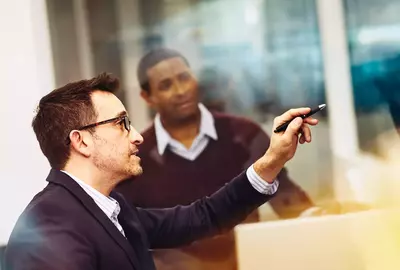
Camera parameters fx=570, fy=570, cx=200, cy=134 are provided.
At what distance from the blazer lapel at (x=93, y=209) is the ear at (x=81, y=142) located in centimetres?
5

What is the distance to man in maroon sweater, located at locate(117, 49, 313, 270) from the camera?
4.36 feet

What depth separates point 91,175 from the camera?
93 cm

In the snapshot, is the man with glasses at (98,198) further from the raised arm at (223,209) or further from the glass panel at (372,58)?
the glass panel at (372,58)

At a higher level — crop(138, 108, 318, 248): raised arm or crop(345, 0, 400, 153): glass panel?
crop(345, 0, 400, 153): glass panel

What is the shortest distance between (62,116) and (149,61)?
45cm

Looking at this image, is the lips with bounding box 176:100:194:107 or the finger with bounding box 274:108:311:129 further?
the lips with bounding box 176:100:194:107

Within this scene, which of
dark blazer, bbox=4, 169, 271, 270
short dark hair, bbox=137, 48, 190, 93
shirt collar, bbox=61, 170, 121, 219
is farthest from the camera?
short dark hair, bbox=137, 48, 190, 93

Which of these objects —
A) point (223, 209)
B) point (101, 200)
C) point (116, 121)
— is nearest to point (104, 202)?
point (101, 200)

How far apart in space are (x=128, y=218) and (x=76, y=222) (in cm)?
15

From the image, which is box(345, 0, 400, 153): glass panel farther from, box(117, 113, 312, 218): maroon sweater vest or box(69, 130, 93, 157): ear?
box(69, 130, 93, 157): ear

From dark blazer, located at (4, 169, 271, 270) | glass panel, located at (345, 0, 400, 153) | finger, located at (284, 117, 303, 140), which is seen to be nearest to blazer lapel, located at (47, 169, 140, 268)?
dark blazer, located at (4, 169, 271, 270)

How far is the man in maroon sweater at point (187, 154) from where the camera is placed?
133cm

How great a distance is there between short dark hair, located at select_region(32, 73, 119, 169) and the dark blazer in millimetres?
43

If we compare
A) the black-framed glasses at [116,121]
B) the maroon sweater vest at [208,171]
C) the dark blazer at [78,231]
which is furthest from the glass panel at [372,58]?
the black-framed glasses at [116,121]
